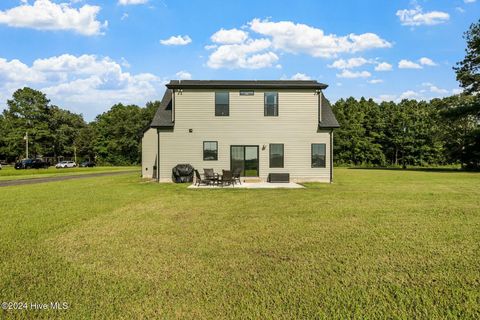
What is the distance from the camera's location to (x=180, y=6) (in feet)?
49.4

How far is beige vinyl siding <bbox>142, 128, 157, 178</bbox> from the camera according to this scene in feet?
68.3

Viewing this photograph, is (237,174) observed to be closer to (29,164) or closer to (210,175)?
(210,175)

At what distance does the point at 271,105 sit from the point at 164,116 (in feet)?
21.7

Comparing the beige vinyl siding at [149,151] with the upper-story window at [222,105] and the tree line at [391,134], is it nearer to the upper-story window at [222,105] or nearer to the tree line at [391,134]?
the upper-story window at [222,105]

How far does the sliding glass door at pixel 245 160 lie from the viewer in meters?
16.9

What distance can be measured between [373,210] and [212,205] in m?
5.01

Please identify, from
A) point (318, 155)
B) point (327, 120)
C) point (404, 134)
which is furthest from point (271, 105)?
point (404, 134)

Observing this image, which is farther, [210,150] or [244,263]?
[210,150]

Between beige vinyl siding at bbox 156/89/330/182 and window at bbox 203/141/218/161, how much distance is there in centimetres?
19

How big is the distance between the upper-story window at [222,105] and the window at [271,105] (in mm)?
2296

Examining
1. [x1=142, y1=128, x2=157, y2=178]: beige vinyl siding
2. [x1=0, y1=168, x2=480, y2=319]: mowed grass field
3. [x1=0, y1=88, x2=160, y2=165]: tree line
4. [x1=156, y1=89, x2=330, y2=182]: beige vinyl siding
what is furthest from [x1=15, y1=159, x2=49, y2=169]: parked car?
[x1=0, y1=168, x2=480, y2=319]: mowed grass field

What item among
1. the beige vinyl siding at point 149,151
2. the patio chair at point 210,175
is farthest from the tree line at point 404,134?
the beige vinyl siding at point 149,151

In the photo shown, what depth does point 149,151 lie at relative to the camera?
827 inches

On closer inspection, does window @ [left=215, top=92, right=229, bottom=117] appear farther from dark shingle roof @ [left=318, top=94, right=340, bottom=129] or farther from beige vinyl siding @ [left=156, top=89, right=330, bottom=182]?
dark shingle roof @ [left=318, top=94, right=340, bottom=129]
